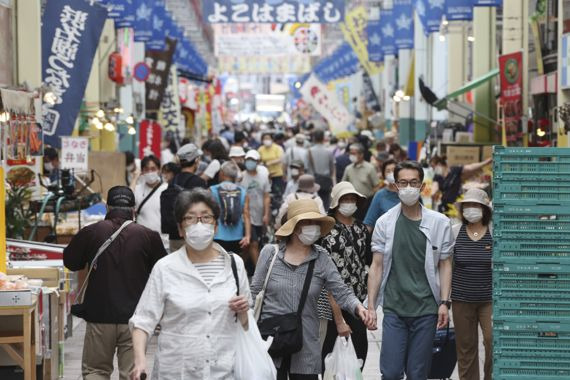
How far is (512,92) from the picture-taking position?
73.5 feet

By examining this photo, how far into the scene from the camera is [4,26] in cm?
1620

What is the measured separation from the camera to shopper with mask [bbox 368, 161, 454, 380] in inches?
318

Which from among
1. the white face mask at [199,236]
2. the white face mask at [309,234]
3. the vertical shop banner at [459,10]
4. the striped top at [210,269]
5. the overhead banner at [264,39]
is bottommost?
the striped top at [210,269]

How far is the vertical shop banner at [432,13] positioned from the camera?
2597cm

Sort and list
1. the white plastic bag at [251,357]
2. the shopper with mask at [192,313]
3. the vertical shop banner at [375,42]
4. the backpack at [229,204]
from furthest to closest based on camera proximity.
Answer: the vertical shop banner at [375,42] < the backpack at [229,204] < the white plastic bag at [251,357] < the shopper with mask at [192,313]

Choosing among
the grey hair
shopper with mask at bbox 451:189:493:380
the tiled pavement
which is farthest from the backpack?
shopper with mask at bbox 451:189:493:380

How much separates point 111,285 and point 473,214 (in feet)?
8.92

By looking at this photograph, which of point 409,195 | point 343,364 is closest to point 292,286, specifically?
point 343,364

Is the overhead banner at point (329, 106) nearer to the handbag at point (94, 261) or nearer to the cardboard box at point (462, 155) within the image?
the cardboard box at point (462, 155)

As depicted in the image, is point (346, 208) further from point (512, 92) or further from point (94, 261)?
point (512, 92)

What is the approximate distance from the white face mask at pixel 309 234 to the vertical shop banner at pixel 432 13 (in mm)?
Result: 18718

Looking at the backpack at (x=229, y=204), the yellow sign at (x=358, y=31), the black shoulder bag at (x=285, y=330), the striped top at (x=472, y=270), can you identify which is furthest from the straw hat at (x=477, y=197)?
the yellow sign at (x=358, y=31)

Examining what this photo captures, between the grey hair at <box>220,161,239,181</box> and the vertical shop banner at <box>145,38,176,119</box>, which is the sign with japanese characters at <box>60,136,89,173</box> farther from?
the vertical shop banner at <box>145,38,176,119</box>

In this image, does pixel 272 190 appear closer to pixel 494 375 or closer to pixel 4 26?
pixel 4 26
